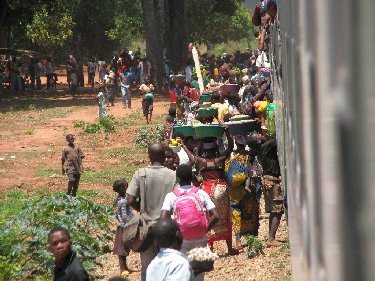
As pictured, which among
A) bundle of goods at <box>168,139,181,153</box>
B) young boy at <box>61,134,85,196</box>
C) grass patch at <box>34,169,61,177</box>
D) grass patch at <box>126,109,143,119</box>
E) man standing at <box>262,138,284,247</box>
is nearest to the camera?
man standing at <box>262,138,284,247</box>

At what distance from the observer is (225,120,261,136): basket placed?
10.9 metres

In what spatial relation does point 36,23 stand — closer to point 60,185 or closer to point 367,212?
point 60,185

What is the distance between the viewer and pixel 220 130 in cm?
1012

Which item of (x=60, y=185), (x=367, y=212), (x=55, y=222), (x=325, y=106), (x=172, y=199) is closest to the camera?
(x=367, y=212)

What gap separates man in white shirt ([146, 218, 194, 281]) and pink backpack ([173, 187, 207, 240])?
1.51 m

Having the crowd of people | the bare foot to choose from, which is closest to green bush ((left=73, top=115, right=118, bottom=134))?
the crowd of people

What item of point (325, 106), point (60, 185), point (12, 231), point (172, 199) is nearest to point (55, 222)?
point (12, 231)

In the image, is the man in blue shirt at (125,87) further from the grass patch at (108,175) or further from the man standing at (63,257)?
the man standing at (63,257)

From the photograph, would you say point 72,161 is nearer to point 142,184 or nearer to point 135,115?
point 142,184

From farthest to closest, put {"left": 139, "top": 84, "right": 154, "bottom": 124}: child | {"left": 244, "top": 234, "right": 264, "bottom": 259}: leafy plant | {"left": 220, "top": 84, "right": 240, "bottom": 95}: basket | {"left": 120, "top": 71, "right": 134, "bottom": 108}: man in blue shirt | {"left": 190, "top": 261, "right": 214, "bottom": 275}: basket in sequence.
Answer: {"left": 120, "top": 71, "right": 134, "bottom": 108}: man in blue shirt, {"left": 139, "top": 84, "right": 154, "bottom": 124}: child, {"left": 220, "top": 84, "right": 240, "bottom": 95}: basket, {"left": 244, "top": 234, "right": 264, "bottom": 259}: leafy plant, {"left": 190, "top": 261, "right": 214, "bottom": 275}: basket

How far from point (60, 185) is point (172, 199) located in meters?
11.3

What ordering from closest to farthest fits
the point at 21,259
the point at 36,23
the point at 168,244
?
the point at 168,244, the point at 21,259, the point at 36,23

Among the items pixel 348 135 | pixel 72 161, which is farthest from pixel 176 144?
pixel 348 135

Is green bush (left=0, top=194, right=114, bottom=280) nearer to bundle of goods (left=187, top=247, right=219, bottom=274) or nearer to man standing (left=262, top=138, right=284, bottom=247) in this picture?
man standing (left=262, top=138, right=284, bottom=247)
